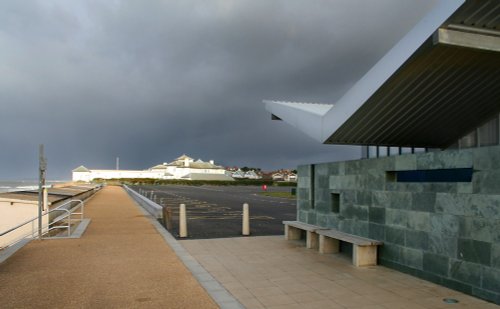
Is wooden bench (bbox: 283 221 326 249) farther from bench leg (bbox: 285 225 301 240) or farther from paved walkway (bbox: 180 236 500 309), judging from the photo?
paved walkway (bbox: 180 236 500 309)

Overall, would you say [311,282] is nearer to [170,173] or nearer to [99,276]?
[99,276]

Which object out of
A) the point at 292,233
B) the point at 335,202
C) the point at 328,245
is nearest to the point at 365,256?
the point at 328,245

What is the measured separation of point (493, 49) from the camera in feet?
22.8

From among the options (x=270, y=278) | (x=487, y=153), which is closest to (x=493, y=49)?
(x=487, y=153)

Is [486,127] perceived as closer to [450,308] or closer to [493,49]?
[493,49]

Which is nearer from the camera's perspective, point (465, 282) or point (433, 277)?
point (465, 282)

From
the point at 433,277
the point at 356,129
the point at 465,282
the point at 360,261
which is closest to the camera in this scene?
the point at 465,282

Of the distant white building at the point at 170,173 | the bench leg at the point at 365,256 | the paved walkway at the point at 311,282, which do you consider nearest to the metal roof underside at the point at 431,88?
the bench leg at the point at 365,256

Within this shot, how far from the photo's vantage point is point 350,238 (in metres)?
9.28

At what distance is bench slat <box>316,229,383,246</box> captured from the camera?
875 cm

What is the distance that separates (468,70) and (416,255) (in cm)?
384

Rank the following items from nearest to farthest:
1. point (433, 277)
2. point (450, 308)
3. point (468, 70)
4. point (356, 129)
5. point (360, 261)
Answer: point (450, 308), point (433, 277), point (468, 70), point (360, 261), point (356, 129)

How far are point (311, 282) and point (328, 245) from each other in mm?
2933

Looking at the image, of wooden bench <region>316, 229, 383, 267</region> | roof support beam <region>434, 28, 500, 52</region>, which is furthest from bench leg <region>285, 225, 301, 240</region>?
roof support beam <region>434, 28, 500, 52</region>
